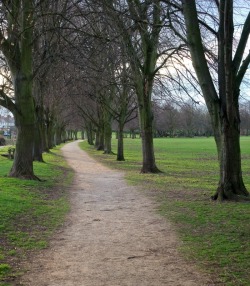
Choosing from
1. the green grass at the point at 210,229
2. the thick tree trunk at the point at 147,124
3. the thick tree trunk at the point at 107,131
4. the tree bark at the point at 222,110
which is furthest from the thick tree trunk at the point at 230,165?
the thick tree trunk at the point at 107,131

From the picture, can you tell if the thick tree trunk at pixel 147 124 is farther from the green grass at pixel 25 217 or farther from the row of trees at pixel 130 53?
the green grass at pixel 25 217

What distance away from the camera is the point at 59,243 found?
666 cm

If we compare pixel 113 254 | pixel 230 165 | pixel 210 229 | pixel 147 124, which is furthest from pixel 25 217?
pixel 147 124

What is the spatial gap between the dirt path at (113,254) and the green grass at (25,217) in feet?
0.86

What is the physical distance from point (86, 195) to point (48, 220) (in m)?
3.76

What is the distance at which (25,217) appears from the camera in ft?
28.5

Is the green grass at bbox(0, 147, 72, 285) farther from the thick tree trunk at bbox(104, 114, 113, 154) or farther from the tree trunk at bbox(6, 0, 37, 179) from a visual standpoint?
the thick tree trunk at bbox(104, 114, 113, 154)

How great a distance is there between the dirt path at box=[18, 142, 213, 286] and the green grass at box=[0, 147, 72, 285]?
26 centimetres

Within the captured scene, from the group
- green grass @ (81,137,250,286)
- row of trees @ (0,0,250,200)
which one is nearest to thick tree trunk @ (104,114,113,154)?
row of trees @ (0,0,250,200)

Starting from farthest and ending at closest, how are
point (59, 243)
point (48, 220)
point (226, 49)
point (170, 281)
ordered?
1. point (226, 49)
2. point (48, 220)
3. point (59, 243)
4. point (170, 281)

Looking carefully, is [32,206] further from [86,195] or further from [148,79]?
[148,79]

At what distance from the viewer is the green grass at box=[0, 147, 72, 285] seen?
5.94 meters

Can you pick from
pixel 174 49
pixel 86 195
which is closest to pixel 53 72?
pixel 174 49

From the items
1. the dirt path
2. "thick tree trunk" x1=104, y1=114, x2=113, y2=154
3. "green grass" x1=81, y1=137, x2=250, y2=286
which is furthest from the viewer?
"thick tree trunk" x1=104, y1=114, x2=113, y2=154
